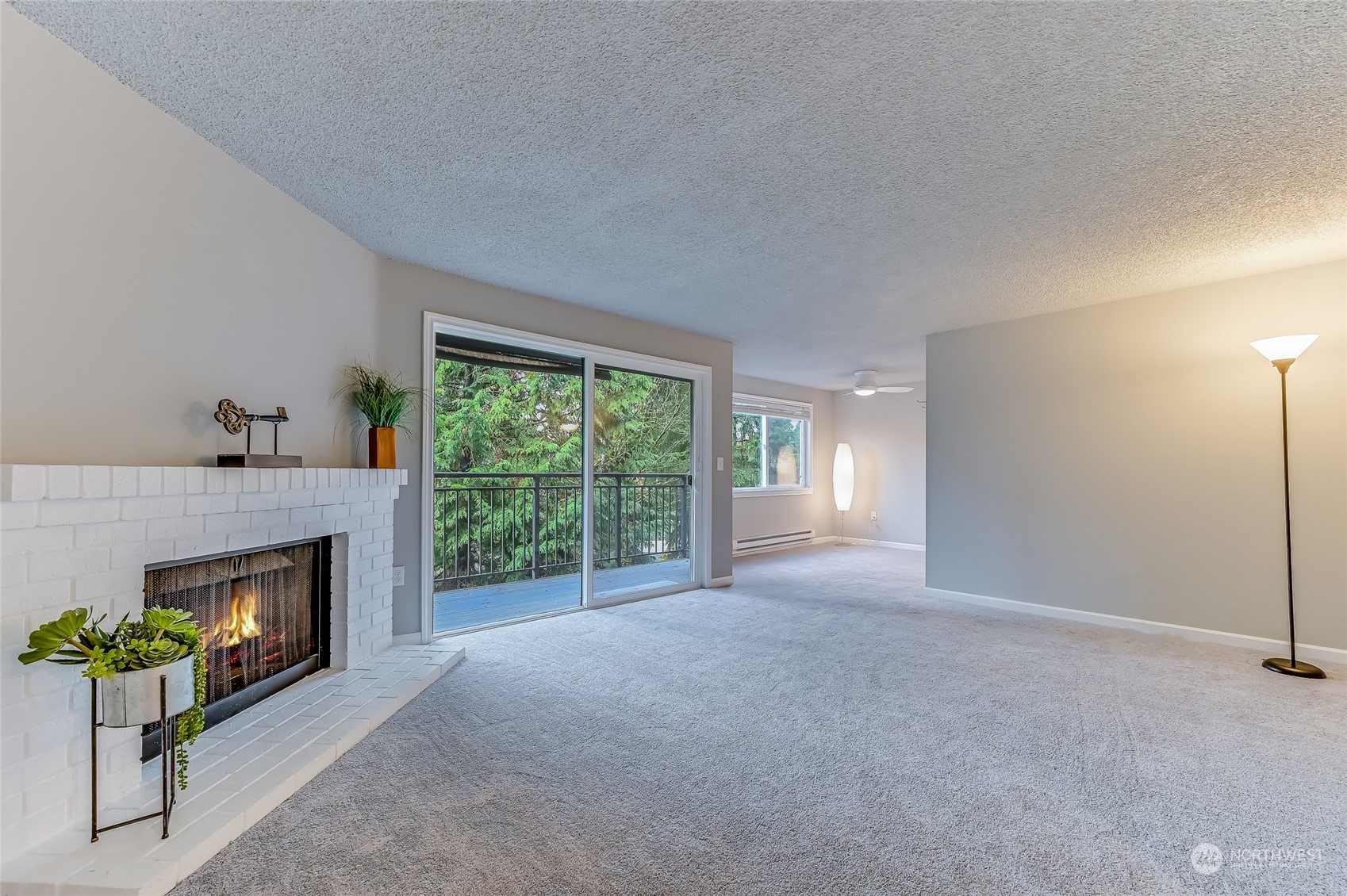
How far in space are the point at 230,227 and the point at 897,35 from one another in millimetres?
2380

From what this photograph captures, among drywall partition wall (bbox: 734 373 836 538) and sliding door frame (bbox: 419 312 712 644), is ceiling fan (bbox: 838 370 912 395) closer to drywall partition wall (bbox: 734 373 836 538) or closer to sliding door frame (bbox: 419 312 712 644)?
drywall partition wall (bbox: 734 373 836 538)

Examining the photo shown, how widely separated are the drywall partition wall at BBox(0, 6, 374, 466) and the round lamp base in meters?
4.99

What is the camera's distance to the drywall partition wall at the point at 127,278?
5.17 ft

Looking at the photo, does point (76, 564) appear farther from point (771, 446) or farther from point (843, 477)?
point (843, 477)

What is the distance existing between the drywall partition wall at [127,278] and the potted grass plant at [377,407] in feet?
1.13

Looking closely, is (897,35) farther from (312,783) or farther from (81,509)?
(312,783)

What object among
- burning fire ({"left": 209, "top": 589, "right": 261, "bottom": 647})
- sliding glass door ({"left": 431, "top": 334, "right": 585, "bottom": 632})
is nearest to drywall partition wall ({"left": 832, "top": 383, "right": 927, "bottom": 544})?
sliding glass door ({"left": 431, "top": 334, "right": 585, "bottom": 632})

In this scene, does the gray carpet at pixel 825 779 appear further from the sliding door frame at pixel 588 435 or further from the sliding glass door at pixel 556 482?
the sliding glass door at pixel 556 482

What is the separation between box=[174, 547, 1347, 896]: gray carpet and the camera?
5.05ft

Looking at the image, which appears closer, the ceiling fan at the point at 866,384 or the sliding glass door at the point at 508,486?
the sliding glass door at the point at 508,486

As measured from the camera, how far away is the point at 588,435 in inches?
172

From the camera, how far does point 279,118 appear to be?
78.7 inches

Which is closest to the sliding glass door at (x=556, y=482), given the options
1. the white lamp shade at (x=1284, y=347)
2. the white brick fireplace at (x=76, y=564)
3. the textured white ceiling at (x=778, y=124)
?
the textured white ceiling at (x=778, y=124)
